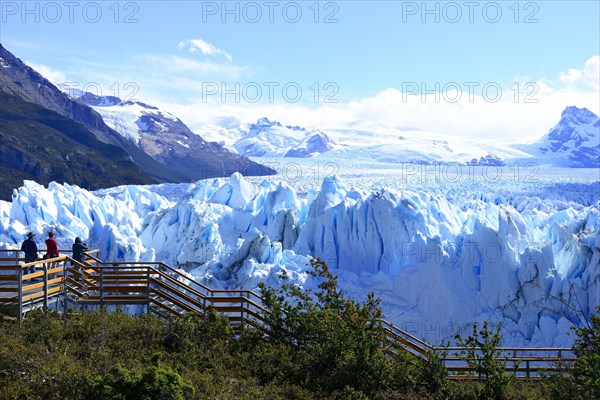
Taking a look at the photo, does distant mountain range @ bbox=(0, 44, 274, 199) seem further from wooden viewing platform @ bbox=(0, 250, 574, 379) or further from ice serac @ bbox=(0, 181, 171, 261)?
wooden viewing platform @ bbox=(0, 250, 574, 379)

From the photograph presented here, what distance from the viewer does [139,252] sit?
2303cm

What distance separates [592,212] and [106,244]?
1868 cm

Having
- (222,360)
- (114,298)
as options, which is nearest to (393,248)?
(114,298)

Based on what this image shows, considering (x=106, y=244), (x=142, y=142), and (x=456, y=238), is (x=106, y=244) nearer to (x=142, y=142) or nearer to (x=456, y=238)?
(x=456, y=238)

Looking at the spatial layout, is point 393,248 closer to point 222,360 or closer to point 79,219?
point 222,360

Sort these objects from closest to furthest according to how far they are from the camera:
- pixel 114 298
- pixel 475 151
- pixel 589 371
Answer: pixel 589 371 → pixel 114 298 → pixel 475 151

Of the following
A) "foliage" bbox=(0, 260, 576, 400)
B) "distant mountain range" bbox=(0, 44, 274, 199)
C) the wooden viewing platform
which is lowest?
"foliage" bbox=(0, 260, 576, 400)

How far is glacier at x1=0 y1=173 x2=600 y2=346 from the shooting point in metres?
18.5

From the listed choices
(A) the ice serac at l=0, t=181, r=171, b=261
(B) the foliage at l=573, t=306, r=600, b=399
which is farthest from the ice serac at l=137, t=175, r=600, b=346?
(B) the foliage at l=573, t=306, r=600, b=399

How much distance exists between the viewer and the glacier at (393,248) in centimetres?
1848

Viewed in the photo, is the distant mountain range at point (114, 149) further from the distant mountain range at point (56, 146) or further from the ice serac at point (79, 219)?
the ice serac at point (79, 219)

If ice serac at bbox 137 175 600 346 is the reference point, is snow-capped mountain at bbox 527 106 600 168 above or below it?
above

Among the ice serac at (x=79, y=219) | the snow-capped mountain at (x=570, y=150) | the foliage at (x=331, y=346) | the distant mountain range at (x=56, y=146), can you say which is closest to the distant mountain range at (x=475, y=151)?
the snow-capped mountain at (x=570, y=150)

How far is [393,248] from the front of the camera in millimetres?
21922
